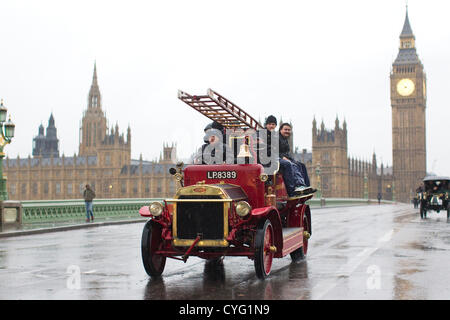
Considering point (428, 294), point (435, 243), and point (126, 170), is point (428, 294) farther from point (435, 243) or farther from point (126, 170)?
point (126, 170)

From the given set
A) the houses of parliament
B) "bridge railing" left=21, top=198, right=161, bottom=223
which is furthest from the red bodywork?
A: the houses of parliament

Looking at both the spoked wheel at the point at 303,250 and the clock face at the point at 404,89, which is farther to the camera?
the clock face at the point at 404,89

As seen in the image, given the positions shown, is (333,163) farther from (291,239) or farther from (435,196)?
(291,239)

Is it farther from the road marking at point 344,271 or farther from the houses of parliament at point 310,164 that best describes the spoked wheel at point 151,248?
the houses of parliament at point 310,164

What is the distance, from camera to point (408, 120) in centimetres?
12888

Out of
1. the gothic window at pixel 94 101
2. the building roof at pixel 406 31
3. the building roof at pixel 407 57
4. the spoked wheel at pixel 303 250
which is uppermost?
the building roof at pixel 406 31

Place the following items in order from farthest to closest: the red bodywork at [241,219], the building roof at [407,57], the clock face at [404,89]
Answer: the building roof at [407,57], the clock face at [404,89], the red bodywork at [241,219]

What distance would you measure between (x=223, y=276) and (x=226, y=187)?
4.42 ft

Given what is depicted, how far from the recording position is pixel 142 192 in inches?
4368

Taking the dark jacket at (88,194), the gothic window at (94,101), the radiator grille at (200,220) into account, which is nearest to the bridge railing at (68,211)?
the dark jacket at (88,194)

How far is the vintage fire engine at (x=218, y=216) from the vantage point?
25.7 ft

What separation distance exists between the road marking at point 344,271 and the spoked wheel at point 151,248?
2.26 meters

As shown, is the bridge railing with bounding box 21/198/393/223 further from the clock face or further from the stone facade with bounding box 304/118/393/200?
the clock face
